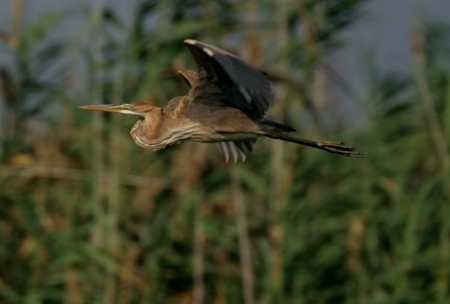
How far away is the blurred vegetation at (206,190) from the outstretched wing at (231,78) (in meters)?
1.88

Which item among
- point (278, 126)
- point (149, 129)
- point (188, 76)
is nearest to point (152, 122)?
point (149, 129)

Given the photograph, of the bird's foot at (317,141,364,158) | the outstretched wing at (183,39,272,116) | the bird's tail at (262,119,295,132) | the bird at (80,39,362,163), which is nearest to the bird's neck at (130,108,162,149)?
the bird at (80,39,362,163)

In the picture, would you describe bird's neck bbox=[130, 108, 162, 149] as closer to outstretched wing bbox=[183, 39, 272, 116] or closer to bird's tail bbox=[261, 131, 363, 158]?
outstretched wing bbox=[183, 39, 272, 116]

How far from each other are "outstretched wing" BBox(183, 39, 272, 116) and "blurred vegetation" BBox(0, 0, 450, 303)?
1876mm

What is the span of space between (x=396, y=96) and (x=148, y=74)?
213cm

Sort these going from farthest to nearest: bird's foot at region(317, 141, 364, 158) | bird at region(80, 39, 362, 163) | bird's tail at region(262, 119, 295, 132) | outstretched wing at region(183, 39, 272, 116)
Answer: bird's foot at region(317, 141, 364, 158), bird's tail at region(262, 119, 295, 132), bird at region(80, 39, 362, 163), outstretched wing at region(183, 39, 272, 116)

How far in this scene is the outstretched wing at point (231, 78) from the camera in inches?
209

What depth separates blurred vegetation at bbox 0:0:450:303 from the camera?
7.92 metres

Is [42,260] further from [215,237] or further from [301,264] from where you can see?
[301,264]

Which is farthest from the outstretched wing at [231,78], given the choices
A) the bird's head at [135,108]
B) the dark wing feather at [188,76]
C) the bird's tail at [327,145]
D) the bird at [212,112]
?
the dark wing feather at [188,76]

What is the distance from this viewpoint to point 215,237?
816 cm

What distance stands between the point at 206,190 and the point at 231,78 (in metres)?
2.98

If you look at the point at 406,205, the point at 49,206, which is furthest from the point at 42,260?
the point at 406,205

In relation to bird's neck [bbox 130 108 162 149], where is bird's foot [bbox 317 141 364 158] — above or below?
below
